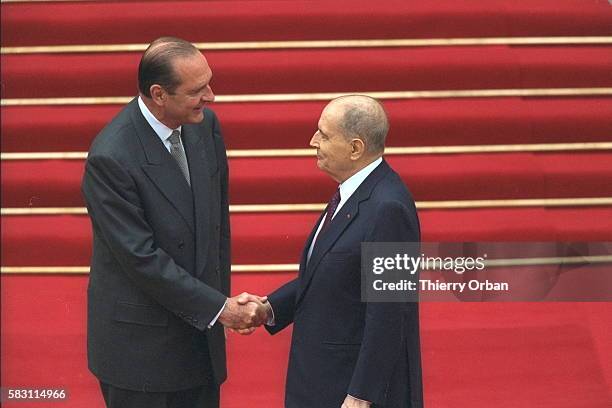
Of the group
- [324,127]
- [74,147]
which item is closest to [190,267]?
[324,127]

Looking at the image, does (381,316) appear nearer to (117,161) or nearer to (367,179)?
(367,179)

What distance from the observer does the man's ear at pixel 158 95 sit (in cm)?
250

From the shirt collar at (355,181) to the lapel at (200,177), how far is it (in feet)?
1.23

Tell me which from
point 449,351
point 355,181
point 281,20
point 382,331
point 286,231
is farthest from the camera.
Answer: point 281,20

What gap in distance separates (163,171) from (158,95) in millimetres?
183

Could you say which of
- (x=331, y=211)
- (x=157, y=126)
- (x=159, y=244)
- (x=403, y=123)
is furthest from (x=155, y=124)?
(x=403, y=123)

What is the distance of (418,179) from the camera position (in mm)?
4203

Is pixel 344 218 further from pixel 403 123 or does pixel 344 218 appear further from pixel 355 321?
pixel 403 123

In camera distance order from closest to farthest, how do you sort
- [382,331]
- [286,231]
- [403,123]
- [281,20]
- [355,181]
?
[382,331], [355,181], [286,231], [403,123], [281,20]

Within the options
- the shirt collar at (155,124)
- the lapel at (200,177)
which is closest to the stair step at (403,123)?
the lapel at (200,177)

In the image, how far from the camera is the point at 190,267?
258 centimetres

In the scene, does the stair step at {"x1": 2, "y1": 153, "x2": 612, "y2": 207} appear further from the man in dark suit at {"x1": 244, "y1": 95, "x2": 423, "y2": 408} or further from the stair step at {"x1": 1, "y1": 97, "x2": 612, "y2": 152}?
the man in dark suit at {"x1": 244, "y1": 95, "x2": 423, "y2": 408}

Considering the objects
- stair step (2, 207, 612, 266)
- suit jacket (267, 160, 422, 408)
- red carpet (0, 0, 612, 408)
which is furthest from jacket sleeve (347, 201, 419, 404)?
stair step (2, 207, 612, 266)

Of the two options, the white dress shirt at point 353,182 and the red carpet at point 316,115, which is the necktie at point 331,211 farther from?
the red carpet at point 316,115
